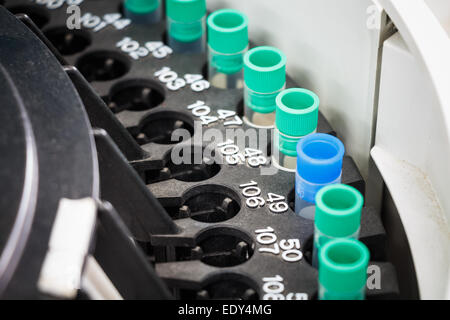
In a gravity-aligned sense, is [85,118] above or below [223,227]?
above

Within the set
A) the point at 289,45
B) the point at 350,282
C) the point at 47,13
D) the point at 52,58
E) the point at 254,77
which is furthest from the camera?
the point at 47,13

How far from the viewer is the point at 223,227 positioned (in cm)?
90

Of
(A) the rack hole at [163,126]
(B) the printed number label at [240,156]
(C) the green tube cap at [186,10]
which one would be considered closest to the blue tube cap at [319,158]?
(B) the printed number label at [240,156]

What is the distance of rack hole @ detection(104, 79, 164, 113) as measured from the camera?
1125 millimetres

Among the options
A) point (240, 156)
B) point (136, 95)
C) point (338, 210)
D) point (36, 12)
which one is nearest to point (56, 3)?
point (36, 12)

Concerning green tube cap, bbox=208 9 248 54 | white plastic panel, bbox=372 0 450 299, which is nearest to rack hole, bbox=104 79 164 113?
green tube cap, bbox=208 9 248 54

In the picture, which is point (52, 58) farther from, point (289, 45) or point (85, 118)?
point (289, 45)

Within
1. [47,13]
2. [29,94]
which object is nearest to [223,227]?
[29,94]

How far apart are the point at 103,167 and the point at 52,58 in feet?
0.47

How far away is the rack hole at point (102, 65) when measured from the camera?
46.7 inches

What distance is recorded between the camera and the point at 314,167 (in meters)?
0.86

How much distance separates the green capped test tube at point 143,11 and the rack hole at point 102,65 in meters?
0.09

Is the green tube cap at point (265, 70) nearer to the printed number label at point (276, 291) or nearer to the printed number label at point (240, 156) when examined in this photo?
the printed number label at point (240, 156)

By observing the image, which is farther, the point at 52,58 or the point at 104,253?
the point at 52,58
